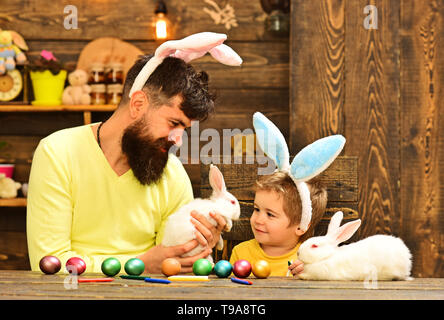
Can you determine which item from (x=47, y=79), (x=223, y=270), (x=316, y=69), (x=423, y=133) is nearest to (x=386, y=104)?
(x=423, y=133)

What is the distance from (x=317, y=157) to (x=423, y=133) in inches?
35.8

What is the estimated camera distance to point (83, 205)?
5.36ft

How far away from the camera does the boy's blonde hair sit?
5.24 ft

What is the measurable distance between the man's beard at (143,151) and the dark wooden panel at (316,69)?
0.75 m

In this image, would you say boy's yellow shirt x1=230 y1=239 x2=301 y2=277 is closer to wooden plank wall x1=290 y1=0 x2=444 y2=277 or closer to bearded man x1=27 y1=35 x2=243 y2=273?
bearded man x1=27 y1=35 x2=243 y2=273

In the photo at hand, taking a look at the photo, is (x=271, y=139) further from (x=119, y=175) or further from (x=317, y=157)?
(x=119, y=175)

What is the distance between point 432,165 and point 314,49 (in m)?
0.69

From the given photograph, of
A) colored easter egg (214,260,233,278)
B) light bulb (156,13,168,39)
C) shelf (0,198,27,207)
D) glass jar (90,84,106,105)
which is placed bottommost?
shelf (0,198,27,207)

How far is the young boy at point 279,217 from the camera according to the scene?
1.60 meters

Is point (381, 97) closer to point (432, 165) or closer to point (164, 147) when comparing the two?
point (432, 165)

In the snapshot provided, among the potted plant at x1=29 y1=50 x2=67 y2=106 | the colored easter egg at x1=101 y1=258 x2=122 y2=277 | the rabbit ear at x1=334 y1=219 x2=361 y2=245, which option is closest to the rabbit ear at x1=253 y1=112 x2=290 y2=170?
the rabbit ear at x1=334 y1=219 x2=361 y2=245

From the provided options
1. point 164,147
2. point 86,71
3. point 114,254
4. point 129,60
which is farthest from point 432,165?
point 86,71

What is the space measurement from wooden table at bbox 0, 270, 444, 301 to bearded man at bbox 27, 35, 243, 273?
402 millimetres

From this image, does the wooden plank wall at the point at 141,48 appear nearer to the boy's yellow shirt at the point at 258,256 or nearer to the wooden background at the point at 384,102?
the wooden background at the point at 384,102
